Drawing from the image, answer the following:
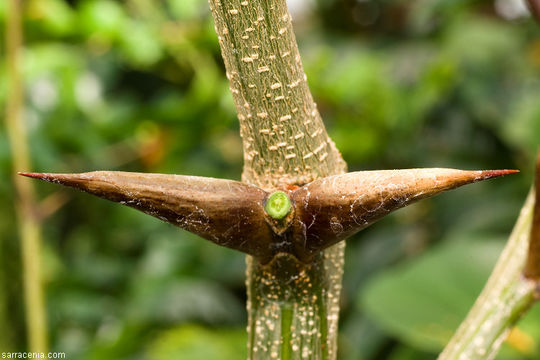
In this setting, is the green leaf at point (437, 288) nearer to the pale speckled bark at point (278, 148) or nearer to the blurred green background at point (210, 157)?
the blurred green background at point (210, 157)

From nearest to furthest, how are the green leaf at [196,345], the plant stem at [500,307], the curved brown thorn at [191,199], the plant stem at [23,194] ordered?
the curved brown thorn at [191,199] < the plant stem at [500,307] < the plant stem at [23,194] < the green leaf at [196,345]

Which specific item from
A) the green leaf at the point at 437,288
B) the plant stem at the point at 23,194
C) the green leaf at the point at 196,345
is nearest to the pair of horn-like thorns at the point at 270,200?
the plant stem at the point at 23,194

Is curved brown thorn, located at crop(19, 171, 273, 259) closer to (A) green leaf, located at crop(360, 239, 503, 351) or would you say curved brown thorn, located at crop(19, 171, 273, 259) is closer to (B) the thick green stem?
(B) the thick green stem

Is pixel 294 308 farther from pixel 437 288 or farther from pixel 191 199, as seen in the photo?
pixel 437 288

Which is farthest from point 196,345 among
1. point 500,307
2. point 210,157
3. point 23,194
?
point 500,307

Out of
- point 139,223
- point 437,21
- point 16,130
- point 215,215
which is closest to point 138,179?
point 215,215

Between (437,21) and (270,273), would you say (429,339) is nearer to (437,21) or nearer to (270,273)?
(270,273)

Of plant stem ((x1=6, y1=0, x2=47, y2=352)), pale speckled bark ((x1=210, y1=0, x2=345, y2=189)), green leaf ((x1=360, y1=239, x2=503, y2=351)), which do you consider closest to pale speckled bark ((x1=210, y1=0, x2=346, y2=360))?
pale speckled bark ((x1=210, y1=0, x2=345, y2=189))
